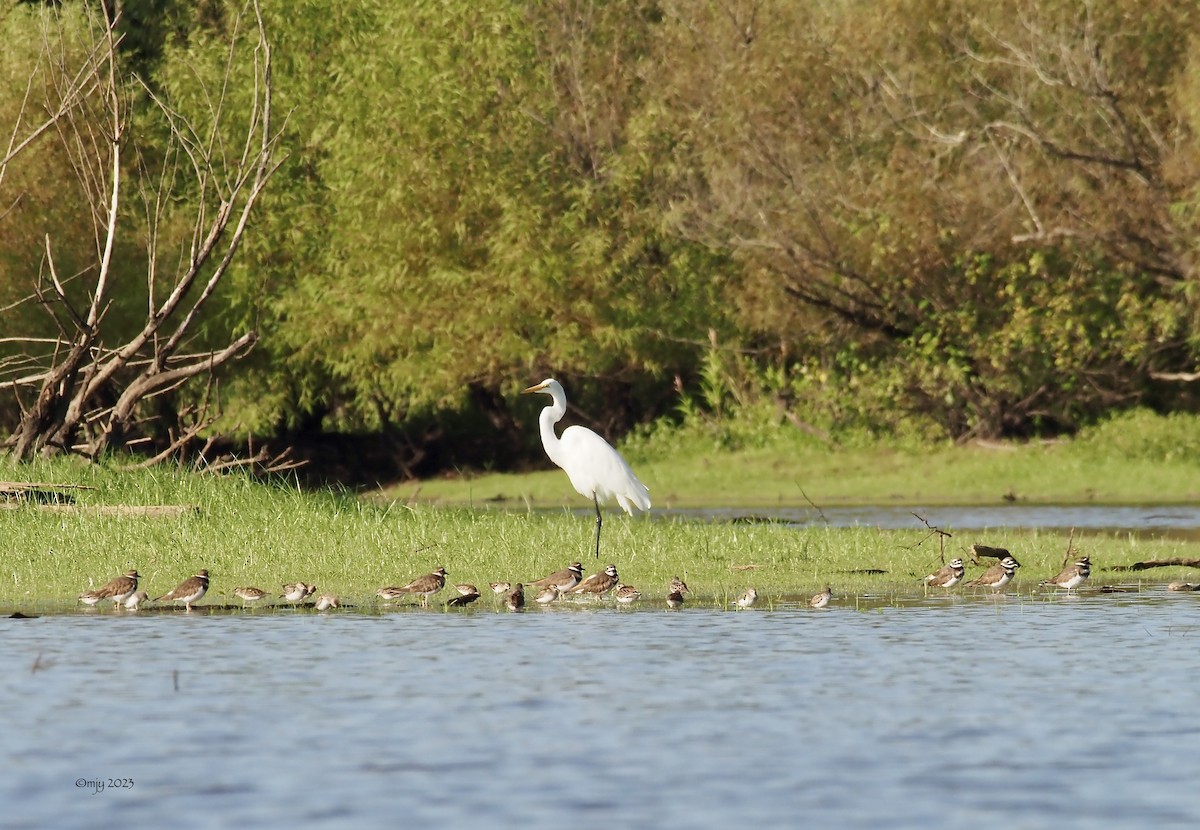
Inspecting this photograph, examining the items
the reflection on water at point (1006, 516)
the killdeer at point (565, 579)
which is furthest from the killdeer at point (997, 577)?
the reflection on water at point (1006, 516)

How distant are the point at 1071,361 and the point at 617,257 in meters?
10.0

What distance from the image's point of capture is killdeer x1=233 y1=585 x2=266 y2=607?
53.3 ft

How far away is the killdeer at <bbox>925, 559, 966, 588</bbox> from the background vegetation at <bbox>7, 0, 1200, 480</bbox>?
67.5ft

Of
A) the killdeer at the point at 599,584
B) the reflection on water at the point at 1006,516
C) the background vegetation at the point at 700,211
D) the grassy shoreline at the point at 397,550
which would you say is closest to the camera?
the killdeer at the point at 599,584

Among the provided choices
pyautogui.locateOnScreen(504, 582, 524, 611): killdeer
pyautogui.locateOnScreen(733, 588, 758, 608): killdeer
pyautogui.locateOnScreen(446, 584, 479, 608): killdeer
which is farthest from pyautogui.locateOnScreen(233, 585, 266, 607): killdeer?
pyautogui.locateOnScreen(733, 588, 758, 608): killdeer

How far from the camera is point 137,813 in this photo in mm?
8516

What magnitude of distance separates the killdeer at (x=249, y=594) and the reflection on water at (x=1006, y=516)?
1074 cm

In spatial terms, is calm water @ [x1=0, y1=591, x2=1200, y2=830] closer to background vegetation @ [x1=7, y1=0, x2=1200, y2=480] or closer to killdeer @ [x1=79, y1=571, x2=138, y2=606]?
killdeer @ [x1=79, y1=571, x2=138, y2=606]

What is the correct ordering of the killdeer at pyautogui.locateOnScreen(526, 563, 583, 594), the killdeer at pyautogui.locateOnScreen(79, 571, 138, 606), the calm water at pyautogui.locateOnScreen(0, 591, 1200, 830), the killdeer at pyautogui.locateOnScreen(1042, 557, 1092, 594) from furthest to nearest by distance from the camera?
1. the killdeer at pyautogui.locateOnScreen(1042, 557, 1092, 594)
2. the killdeer at pyautogui.locateOnScreen(526, 563, 583, 594)
3. the killdeer at pyautogui.locateOnScreen(79, 571, 138, 606)
4. the calm water at pyautogui.locateOnScreen(0, 591, 1200, 830)

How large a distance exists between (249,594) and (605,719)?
615 centimetres

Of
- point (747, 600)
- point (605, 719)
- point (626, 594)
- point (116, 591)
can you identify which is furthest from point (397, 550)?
point (605, 719)

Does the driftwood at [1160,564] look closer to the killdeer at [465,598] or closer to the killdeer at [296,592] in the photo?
the killdeer at [465,598]

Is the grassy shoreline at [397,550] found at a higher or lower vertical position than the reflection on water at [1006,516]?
higher

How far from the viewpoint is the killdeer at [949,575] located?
17531 millimetres
